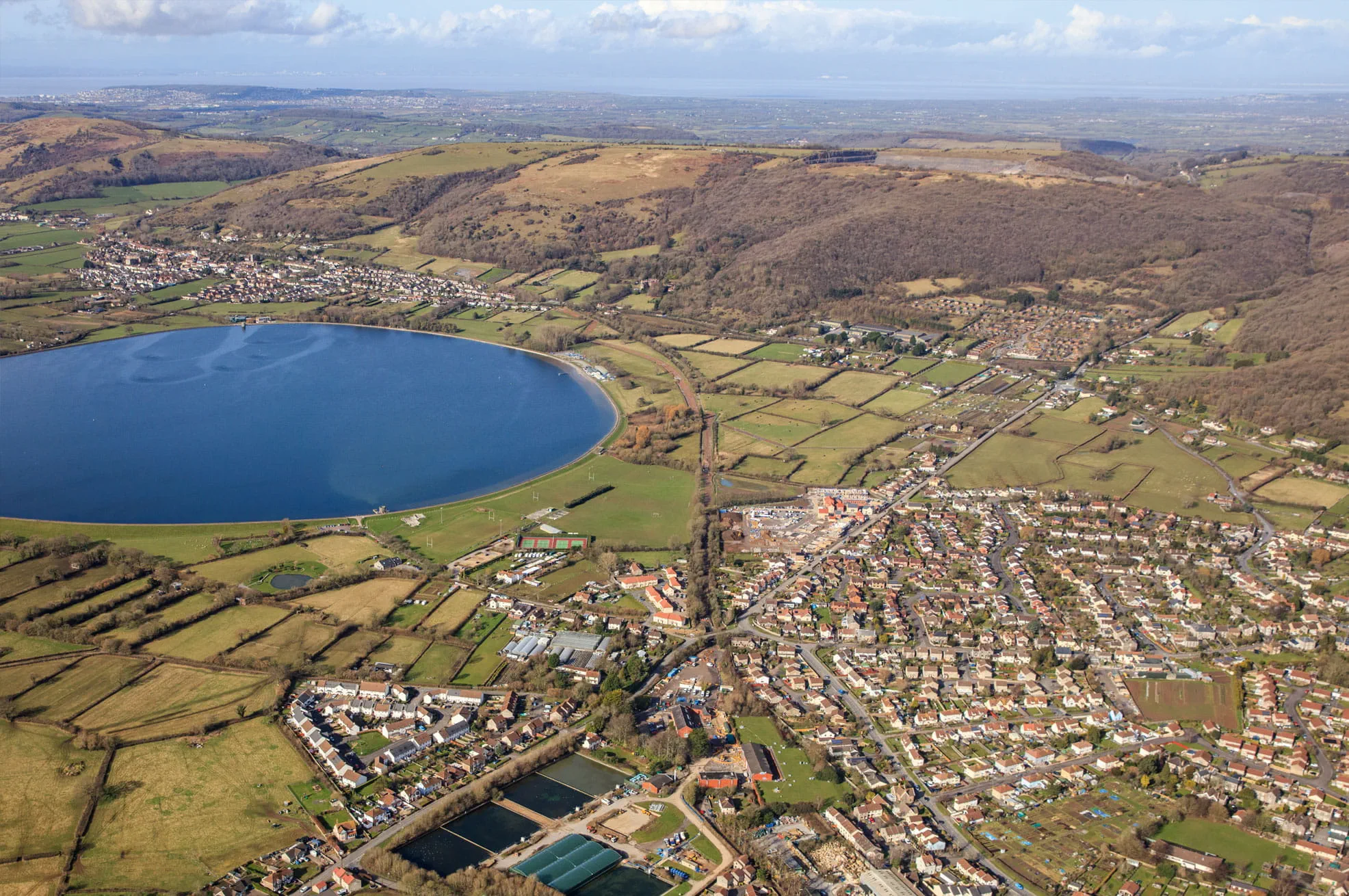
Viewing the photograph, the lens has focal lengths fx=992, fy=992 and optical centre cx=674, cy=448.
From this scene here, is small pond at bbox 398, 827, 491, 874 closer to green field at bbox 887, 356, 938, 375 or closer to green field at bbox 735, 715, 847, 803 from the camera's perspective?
green field at bbox 735, 715, 847, 803

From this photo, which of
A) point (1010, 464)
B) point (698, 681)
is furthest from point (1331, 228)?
point (698, 681)

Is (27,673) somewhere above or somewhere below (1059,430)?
below

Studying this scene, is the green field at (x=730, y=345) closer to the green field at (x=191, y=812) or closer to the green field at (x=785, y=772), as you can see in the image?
the green field at (x=785, y=772)

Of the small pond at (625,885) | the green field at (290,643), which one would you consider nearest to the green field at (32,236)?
the green field at (290,643)

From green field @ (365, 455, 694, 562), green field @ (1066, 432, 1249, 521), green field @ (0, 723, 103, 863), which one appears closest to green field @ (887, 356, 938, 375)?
green field @ (1066, 432, 1249, 521)

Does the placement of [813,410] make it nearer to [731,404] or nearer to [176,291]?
[731,404]

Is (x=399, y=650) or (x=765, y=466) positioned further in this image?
(x=765, y=466)

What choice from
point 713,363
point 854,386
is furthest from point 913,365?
point 713,363
